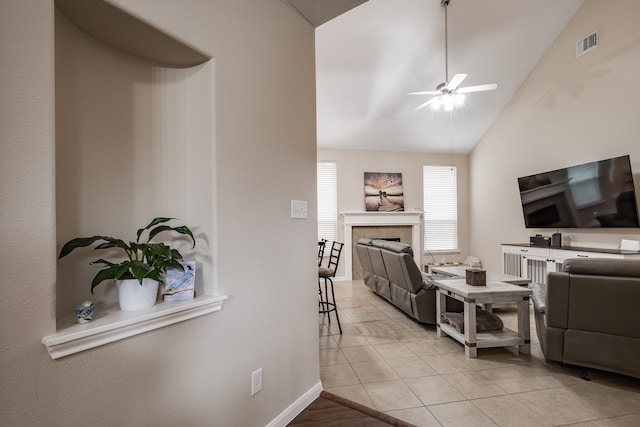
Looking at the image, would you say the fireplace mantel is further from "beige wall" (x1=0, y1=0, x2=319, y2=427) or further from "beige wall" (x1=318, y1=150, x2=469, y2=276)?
"beige wall" (x1=0, y1=0, x2=319, y2=427)

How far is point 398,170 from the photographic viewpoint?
22.6 feet

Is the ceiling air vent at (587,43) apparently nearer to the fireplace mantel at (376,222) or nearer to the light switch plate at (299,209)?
the fireplace mantel at (376,222)

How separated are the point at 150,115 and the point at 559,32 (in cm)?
612

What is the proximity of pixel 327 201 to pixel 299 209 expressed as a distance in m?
4.52

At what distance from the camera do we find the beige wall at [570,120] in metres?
3.84

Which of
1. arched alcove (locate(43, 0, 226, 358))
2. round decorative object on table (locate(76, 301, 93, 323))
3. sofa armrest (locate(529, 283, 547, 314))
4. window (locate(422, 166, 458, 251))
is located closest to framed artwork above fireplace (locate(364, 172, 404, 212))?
window (locate(422, 166, 458, 251))

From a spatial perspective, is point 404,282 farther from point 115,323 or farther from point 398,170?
point 398,170

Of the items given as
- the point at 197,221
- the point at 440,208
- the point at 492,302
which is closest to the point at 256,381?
the point at 197,221

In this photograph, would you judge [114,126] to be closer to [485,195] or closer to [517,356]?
[517,356]

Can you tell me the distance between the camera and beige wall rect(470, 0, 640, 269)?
3838 mm

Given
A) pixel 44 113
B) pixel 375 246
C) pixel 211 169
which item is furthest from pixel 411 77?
pixel 44 113

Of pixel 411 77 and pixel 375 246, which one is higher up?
pixel 411 77

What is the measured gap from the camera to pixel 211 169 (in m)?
1.46

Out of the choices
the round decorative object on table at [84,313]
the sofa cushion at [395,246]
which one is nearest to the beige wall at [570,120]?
the sofa cushion at [395,246]
